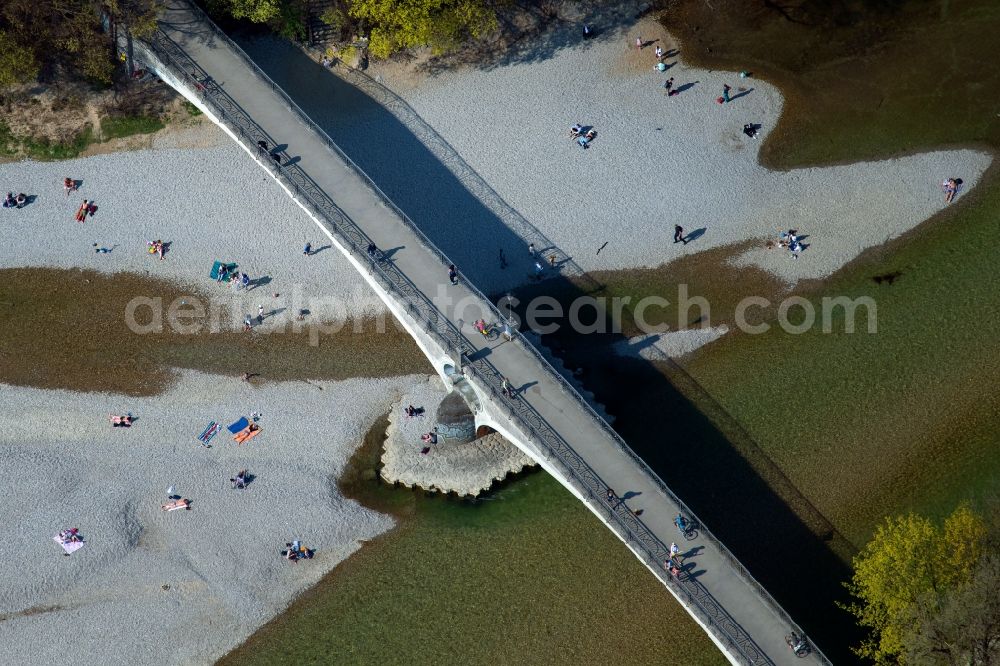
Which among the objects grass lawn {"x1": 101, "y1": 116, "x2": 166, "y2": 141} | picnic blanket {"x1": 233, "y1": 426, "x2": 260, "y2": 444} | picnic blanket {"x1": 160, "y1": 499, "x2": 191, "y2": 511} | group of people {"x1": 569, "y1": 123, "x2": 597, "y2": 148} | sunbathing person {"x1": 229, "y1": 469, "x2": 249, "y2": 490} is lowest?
picnic blanket {"x1": 160, "y1": 499, "x2": 191, "y2": 511}

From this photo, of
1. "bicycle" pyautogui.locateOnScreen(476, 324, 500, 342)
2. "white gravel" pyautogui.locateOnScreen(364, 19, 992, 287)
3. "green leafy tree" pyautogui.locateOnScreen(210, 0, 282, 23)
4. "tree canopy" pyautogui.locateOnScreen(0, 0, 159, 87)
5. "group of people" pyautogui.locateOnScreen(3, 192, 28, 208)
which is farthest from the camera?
"green leafy tree" pyautogui.locateOnScreen(210, 0, 282, 23)

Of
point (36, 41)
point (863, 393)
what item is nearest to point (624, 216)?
point (863, 393)

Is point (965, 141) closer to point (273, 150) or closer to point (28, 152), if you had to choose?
point (273, 150)

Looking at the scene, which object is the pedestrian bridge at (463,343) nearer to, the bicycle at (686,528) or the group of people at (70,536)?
the bicycle at (686,528)

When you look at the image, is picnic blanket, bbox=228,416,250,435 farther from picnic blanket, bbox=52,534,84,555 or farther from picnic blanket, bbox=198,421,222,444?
picnic blanket, bbox=52,534,84,555

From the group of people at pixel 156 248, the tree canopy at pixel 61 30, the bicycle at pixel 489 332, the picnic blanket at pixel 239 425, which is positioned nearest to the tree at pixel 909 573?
the bicycle at pixel 489 332

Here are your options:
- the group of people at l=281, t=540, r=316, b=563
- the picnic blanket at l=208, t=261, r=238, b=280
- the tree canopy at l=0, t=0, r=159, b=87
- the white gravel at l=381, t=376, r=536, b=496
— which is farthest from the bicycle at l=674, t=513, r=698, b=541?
the tree canopy at l=0, t=0, r=159, b=87
